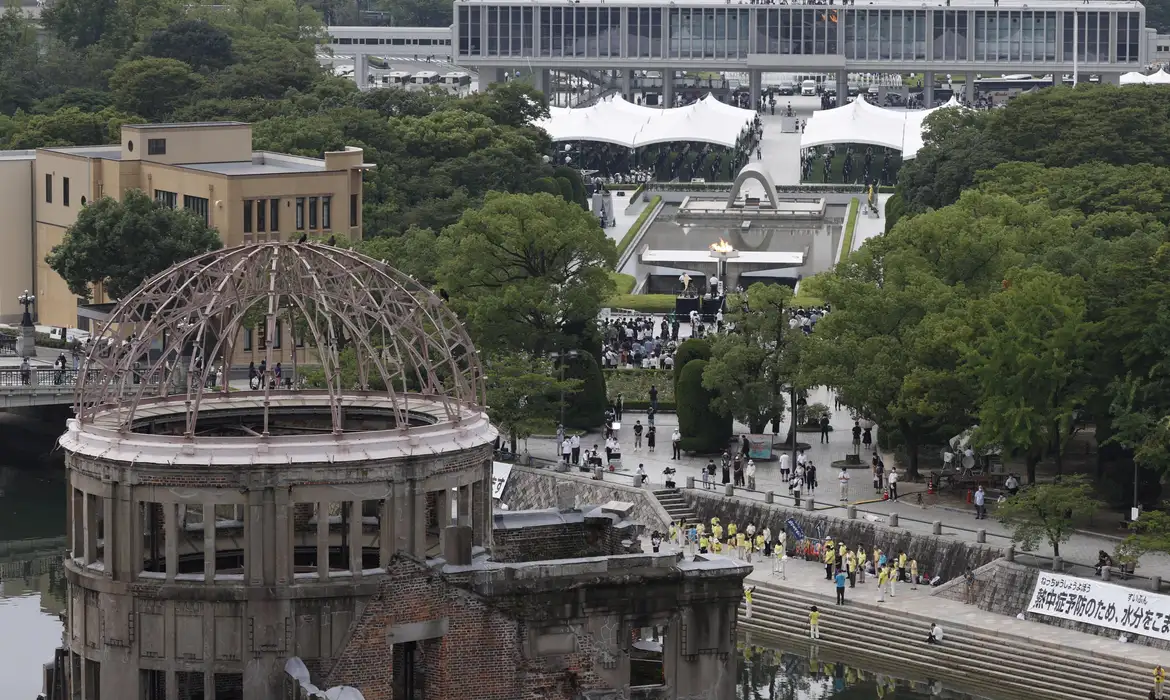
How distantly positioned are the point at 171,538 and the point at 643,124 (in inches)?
5608

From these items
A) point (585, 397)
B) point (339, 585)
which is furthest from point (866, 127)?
point (339, 585)

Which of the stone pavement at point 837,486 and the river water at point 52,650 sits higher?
the stone pavement at point 837,486

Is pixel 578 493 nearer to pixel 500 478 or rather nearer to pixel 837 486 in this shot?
pixel 500 478

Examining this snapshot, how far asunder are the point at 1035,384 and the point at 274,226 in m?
46.4

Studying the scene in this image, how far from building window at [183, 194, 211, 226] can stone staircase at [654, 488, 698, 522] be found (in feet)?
123

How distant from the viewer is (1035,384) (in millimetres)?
85250

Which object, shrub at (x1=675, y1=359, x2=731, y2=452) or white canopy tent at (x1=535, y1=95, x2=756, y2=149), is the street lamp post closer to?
shrub at (x1=675, y1=359, x2=731, y2=452)

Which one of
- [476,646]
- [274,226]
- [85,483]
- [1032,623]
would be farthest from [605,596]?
[274,226]

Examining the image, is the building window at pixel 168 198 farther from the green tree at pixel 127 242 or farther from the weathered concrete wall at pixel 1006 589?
the weathered concrete wall at pixel 1006 589

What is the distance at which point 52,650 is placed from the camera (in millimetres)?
80188

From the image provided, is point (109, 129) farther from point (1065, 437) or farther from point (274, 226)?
point (1065, 437)

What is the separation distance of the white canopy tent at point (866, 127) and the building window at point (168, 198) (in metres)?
68.6

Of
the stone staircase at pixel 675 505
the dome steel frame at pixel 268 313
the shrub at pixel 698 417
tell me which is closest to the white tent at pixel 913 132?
the shrub at pixel 698 417

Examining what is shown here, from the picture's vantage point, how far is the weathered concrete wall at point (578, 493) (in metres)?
89.2
